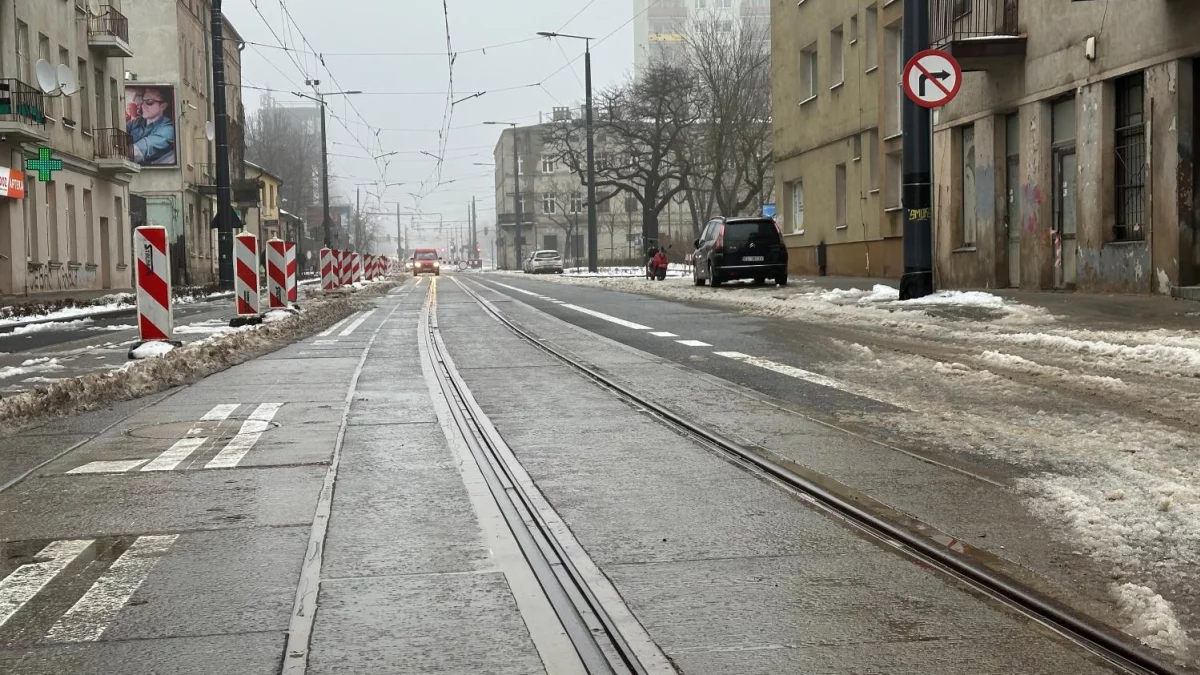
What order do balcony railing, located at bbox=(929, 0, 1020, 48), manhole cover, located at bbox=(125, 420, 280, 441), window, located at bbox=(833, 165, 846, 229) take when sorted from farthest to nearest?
window, located at bbox=(833, 165, 846, 229), balcony railing, located at bbox=(929, 0, 1020, 48), manhole cover, located at bbox=(125, 420, 280, 441)

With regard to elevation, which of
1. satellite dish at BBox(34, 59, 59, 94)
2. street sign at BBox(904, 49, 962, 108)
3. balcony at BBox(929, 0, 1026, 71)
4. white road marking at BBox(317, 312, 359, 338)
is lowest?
white road marking at BBox(317, 312, 359, 338)

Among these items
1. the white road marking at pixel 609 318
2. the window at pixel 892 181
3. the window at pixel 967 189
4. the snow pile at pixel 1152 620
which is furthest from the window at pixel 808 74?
the snow pile at pixel 1152 620

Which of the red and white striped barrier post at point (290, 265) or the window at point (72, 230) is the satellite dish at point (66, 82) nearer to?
the window at point (72, 230)

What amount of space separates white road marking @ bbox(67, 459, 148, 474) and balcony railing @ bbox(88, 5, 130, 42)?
3668 centimetres

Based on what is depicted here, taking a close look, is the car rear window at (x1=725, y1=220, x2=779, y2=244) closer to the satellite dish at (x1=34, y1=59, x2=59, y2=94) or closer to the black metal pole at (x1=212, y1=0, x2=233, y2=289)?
the black metal pole at (x1=212, y1=0, x2=233, y2=289)

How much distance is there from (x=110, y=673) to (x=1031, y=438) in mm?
5262

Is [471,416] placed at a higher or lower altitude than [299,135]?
lower

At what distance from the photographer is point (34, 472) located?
22.8ft

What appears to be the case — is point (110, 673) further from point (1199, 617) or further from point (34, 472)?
point (34, 472)

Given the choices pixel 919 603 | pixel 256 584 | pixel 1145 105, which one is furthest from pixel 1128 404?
pixel 1145 105

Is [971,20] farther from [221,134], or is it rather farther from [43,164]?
[43,164]

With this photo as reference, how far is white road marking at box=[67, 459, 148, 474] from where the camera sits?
6941mm

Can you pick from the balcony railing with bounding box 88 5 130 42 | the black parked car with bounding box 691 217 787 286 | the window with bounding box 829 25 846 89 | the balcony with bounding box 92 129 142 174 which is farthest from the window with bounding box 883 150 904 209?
the balcony railing with bounding box 88 5 130 42

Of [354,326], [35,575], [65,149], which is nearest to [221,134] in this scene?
[65,149]
